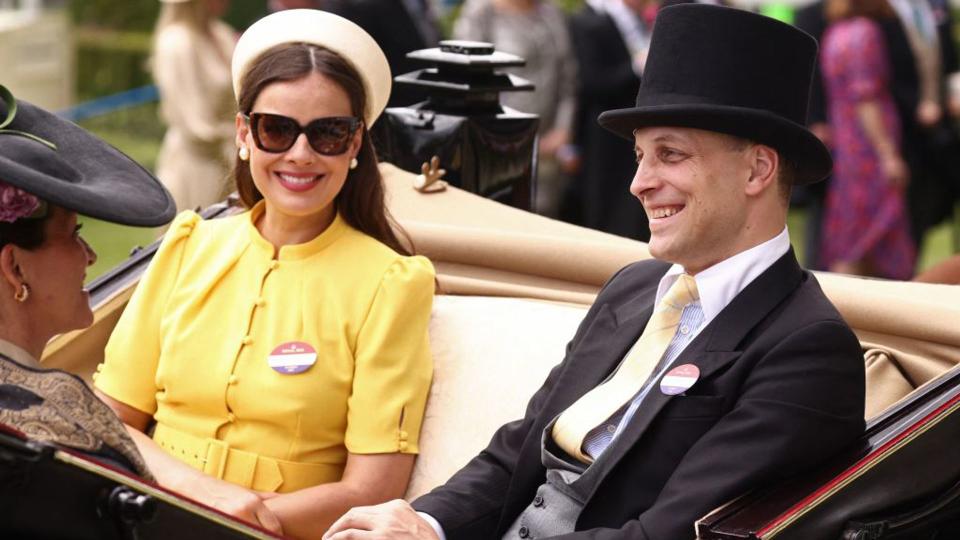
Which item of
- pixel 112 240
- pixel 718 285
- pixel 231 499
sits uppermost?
pixel 718 285

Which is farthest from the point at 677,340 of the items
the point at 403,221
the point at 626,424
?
the point at 403,221

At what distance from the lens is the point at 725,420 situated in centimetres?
314

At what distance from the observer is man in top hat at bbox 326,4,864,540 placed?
311 centimetres

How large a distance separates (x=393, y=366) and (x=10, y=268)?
119cm

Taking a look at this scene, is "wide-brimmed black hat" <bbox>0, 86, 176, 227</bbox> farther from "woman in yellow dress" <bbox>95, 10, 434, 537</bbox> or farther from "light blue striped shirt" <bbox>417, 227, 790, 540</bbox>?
"light blue striped shirt" <bbox>417, 227, 790, 540</bbox>

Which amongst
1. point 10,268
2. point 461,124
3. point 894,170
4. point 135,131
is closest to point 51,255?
point 10,268

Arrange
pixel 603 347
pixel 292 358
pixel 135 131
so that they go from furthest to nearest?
pixel 135 131 < pixel 292 358 < pixel 603 347

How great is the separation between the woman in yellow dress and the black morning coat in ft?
1.33

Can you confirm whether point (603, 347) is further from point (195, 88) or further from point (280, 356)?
point (195, 88)

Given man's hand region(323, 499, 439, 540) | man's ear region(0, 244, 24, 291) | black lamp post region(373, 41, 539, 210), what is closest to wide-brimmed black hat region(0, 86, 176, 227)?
man's ear region(0, 244, 24, 291)

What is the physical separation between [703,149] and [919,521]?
2.72 feet

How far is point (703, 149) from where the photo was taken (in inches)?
130

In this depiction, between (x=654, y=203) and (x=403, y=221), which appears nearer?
(x=654, y=203)

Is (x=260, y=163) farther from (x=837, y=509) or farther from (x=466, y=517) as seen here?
(x=837, y=509)
